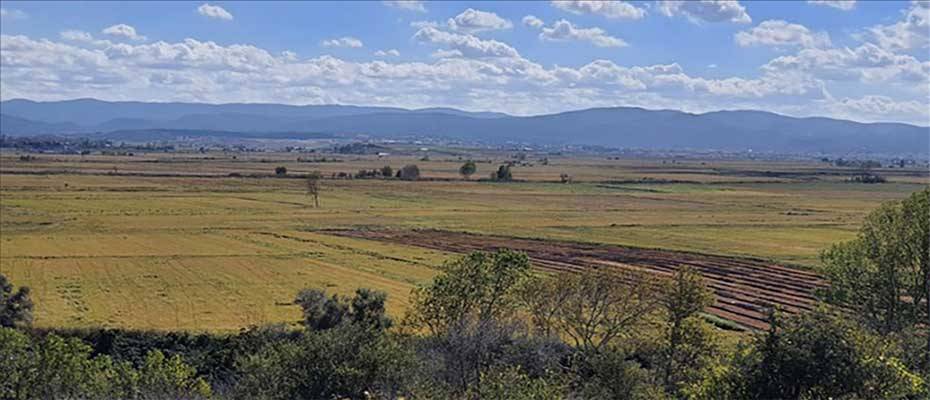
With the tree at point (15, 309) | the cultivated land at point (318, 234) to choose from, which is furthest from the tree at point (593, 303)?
the tree at point (15, 309)

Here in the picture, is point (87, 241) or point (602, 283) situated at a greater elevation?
point (602, 283)

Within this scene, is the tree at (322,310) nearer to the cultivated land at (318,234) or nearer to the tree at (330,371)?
the cultivated land at (318,234)

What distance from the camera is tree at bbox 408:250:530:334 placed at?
2870 cm

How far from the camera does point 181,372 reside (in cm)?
2419

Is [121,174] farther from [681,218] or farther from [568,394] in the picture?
[568,394]

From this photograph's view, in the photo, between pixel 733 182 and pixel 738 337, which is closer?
pixel 738 337

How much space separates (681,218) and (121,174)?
9959 cm

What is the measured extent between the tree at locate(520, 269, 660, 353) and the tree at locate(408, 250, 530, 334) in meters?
1.27

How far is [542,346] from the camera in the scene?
97.5 feet

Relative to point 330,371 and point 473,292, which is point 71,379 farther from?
point 473,292

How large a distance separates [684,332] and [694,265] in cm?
3162

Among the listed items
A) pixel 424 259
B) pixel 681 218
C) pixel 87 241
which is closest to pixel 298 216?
pixel 87 241

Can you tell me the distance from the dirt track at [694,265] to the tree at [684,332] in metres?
11.2

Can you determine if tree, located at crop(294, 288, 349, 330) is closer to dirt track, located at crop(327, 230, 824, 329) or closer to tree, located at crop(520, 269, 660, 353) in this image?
tree, located at crop(520, 269, 660, 353)
